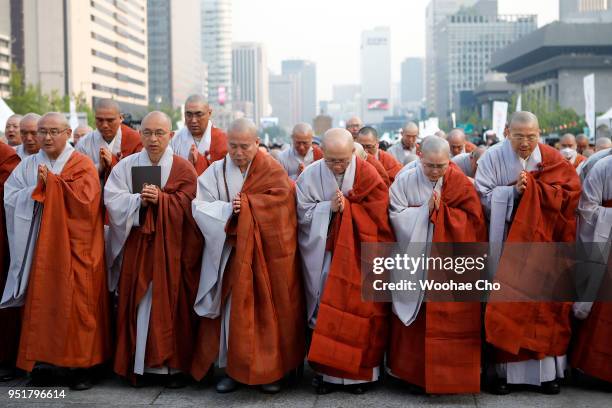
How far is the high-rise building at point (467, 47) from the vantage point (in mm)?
156750

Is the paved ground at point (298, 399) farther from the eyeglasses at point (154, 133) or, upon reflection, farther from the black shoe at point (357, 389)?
the eyeglasses at point (154, 133)

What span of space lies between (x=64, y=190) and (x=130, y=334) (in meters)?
1.26

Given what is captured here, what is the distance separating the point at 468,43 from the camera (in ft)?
522

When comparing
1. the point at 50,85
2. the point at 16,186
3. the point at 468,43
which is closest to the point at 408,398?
the point at 16,186

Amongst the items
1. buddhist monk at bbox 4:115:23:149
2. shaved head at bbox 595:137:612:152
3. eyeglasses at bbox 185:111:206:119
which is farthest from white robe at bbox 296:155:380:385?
shaved head at bbox 595:137:612:152

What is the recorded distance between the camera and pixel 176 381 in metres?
6.51

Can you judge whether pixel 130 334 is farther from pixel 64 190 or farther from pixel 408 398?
pixel 408 398

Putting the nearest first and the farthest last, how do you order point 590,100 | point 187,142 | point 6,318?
point 6,318 < point 187,142 < point 590,100

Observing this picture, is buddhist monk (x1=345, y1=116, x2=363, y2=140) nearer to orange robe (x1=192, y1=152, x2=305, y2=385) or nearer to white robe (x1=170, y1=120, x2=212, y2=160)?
white robe (x1=170, y1=120, x2=212, y2=160)

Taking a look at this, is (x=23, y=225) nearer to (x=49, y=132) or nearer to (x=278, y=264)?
(x=49, y=132)

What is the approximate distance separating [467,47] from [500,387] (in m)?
159

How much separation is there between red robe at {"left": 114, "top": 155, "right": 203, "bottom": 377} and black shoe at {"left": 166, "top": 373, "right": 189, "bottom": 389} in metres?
0.09

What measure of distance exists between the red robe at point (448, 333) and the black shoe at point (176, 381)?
1697 mm

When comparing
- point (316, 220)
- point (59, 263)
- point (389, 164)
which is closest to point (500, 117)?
point (389, 164)
